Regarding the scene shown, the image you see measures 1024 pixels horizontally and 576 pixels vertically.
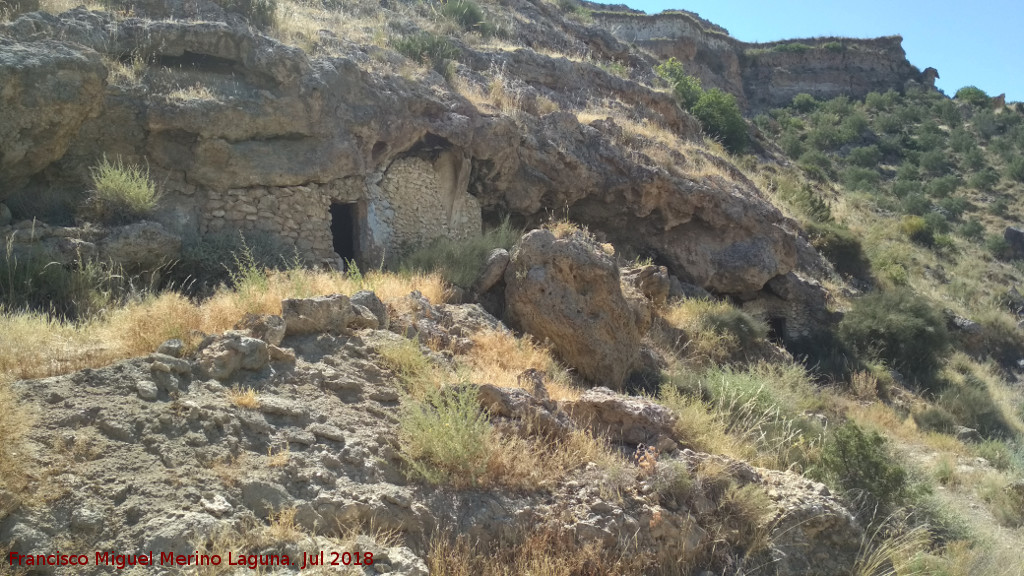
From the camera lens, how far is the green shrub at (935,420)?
12.4 m

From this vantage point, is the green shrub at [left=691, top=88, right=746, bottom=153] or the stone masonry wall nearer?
the stone masonry wall

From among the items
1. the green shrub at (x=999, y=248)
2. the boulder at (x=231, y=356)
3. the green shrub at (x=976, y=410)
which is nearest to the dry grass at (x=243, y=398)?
the boulder at (x=231, y=356)

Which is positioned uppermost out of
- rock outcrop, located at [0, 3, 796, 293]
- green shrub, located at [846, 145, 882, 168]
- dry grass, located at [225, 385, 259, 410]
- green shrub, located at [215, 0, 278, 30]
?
green shrub, located at [846, 145, 882, 168]

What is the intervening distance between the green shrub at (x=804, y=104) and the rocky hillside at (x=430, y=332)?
20234mm

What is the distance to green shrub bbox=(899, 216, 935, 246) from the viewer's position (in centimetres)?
2407

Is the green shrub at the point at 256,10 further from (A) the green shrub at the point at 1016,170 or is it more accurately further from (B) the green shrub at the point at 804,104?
(B) the green shrub at the point at 804,104

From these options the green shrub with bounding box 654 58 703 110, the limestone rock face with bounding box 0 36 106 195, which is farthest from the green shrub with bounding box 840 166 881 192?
the limestone rock face with bounding box 0 36 106 195

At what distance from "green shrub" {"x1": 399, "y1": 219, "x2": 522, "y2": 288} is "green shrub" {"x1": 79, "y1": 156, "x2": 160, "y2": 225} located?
2.99m

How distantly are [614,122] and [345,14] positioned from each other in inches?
216

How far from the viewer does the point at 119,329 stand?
18.9ft

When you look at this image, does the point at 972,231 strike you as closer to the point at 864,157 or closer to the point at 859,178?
the point at 859,178

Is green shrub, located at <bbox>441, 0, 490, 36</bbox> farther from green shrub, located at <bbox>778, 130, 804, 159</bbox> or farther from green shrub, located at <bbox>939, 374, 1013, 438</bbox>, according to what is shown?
green shrub, located at <bbox>778, 130, 804, 159</bbox>

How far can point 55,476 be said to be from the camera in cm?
410

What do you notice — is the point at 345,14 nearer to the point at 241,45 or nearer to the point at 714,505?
the point at 241,45
